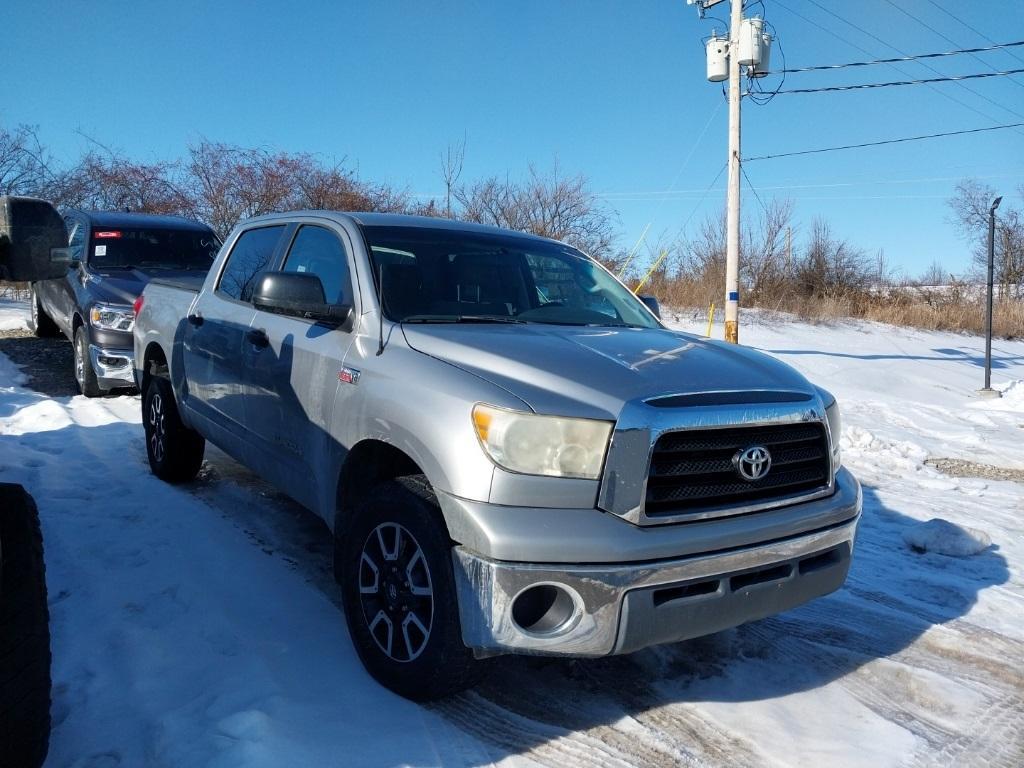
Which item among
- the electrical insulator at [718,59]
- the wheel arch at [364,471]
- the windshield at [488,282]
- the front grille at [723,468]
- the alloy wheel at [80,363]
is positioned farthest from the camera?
the electrical insulator at [718,59]

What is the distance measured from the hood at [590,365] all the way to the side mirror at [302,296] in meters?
0.40

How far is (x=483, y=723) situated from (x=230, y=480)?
3407mm

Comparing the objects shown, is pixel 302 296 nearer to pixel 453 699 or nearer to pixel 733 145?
pixel 453 699

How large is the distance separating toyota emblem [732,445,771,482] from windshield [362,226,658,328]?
48.4 inches

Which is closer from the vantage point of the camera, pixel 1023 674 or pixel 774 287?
pixel 1023 674

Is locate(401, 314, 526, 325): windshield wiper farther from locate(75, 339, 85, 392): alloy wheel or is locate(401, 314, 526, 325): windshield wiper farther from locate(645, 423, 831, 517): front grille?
locate(75, 339, 85, 392): alloy wheel

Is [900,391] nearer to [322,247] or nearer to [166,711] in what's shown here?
[322,247]

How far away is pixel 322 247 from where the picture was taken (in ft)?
12.9

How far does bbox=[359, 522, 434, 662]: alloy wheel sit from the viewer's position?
107 inches

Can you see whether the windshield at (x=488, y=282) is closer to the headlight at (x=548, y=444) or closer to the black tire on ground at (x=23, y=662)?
the headlight at (x=548, y=444)

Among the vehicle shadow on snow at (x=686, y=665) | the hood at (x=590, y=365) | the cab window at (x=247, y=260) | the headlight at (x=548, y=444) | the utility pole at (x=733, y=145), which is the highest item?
the utility pole at (x=733, y=145)

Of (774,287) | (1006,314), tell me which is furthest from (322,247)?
(1006,314)

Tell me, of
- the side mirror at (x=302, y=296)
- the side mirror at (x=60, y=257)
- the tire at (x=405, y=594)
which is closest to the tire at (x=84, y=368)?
the side mirror at (x=302, y=296)

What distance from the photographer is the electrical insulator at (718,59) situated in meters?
15.2
